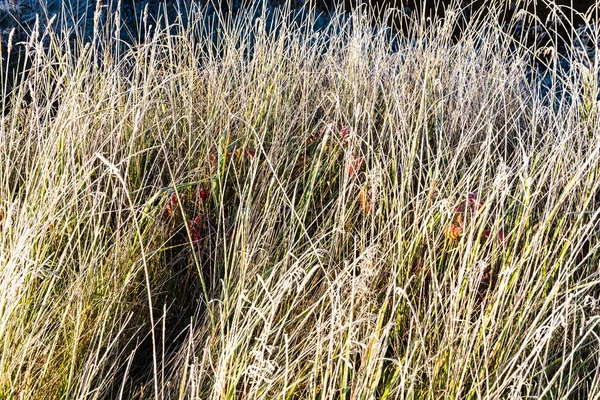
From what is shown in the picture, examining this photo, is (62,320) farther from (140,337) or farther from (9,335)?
(140,337)

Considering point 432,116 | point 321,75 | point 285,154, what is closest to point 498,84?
point 432,116

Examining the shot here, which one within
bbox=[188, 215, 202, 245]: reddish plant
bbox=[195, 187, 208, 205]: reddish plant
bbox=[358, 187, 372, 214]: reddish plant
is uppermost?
bbox=[358, 187, 372, 214]: reddish plant

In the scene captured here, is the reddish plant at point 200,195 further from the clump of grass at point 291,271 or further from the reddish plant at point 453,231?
the reddish plant at point 453,231

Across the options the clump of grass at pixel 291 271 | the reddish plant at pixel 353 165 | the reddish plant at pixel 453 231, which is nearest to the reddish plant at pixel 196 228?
the clump of grass at pixel 291 271

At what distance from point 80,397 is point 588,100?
188 centimetres

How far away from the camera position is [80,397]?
1411 millimetres

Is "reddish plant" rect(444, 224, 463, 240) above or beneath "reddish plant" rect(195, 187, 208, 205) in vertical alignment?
above

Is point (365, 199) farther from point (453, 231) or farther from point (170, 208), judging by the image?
Answer: point (170, 208)

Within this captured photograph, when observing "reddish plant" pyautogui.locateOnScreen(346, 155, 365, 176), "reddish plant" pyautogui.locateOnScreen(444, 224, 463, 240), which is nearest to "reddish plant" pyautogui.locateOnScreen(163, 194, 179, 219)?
"reddish plant" pyautogui.locateOnScreen(346, 155, 365, 176)

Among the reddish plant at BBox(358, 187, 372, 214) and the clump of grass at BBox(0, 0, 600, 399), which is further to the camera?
the reddish plant at BBox(358, 187, 372, 214)

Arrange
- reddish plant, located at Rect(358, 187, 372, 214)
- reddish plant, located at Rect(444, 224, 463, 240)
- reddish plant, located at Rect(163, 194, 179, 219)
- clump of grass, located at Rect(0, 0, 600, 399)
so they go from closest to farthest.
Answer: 1. clump of grass, located at Rect(0, 0, 600, 399)
2. reddish plant, located at Rect(444, 224, 463, 240)
3. reddish plant, located at Rect(358, 187, 372, 214)
4. reddish plant, located at Rect(163, 194, 179, 219)

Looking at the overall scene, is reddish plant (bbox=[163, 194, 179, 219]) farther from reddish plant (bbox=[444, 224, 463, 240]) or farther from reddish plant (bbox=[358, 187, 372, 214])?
reddish plant (bbox=[444, 224, 463, 240])

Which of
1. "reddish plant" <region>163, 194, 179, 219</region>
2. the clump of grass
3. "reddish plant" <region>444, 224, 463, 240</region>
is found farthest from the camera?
"reddish plant" <region>163, 194, 179, 219</region>

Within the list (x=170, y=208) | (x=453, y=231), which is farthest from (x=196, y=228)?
(x=453, y=231)
